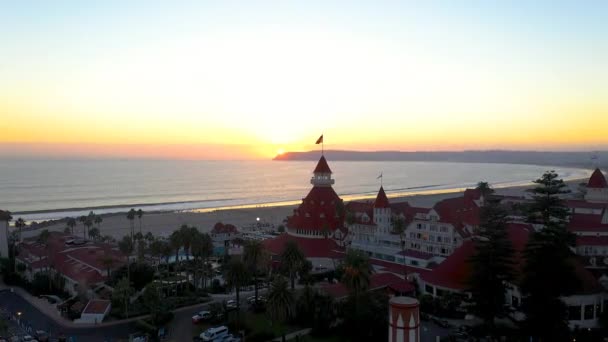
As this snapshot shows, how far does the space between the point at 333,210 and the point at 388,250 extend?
7.02 m

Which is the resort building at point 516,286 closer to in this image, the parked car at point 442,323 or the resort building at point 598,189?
the parked car at point 442,323

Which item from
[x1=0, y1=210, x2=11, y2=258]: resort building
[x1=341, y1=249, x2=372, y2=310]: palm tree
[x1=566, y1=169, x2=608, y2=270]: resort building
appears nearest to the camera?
[x1=341, y1=249, x2=372, y2=310]: palm tree

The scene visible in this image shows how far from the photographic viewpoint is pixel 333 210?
164 ft

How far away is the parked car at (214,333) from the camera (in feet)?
95.1

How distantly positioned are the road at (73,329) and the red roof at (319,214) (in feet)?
67.6

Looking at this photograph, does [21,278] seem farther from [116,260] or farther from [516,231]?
[516,231]

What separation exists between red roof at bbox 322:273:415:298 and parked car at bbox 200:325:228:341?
23.0ft

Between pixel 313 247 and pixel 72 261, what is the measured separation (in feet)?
69.9

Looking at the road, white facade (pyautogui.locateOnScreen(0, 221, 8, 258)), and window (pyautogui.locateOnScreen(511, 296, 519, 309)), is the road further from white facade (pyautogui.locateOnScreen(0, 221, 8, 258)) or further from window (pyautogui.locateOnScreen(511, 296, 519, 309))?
window (pyautogui.locateOnScreen(511, 296, 519, 309))

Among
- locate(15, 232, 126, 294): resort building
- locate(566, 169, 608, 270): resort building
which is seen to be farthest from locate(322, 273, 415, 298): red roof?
locate(15, 232, 126, 294): resort building

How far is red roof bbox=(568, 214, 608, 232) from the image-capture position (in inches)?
1666

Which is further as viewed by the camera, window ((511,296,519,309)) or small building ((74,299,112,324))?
small building ((74,299,112,324))

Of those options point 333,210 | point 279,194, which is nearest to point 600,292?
point 333,210

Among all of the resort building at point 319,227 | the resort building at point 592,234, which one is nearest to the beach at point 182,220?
the resort building at point 319,227
